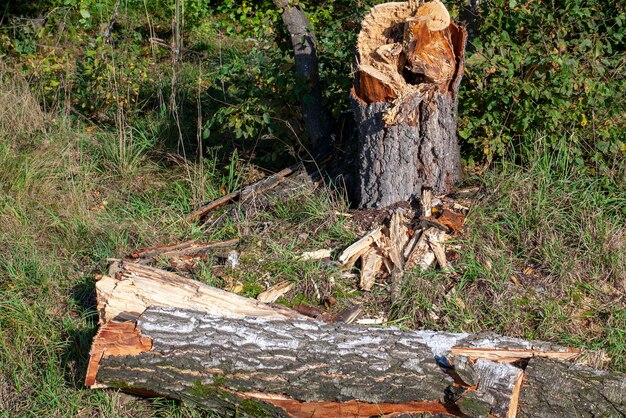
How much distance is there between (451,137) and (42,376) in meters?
2.88

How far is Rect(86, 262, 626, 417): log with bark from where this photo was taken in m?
3.37

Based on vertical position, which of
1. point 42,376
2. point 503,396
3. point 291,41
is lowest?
point 42,376

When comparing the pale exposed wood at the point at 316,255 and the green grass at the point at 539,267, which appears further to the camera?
the pale exposed wood at the point at 316,255

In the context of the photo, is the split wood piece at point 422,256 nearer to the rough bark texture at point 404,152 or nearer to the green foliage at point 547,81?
the rough bark texture at point 404,152

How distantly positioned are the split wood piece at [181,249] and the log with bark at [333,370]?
941mm

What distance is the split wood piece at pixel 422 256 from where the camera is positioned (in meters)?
4.56

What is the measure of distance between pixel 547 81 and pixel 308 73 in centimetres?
172

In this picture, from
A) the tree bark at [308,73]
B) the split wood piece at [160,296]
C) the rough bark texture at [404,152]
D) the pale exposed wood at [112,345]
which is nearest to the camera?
the pale exposed wood at [112,345]

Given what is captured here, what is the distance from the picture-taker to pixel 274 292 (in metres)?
4.51

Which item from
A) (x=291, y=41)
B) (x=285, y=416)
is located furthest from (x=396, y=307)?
(x=291, y=41)

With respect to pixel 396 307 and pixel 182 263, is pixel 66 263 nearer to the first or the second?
pixel 182 263

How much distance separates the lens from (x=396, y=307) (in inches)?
171

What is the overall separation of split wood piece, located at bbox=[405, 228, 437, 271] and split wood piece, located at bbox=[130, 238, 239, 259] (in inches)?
45.1

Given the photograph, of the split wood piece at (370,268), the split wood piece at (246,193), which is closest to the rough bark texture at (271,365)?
the split wood piece at (370,268)
